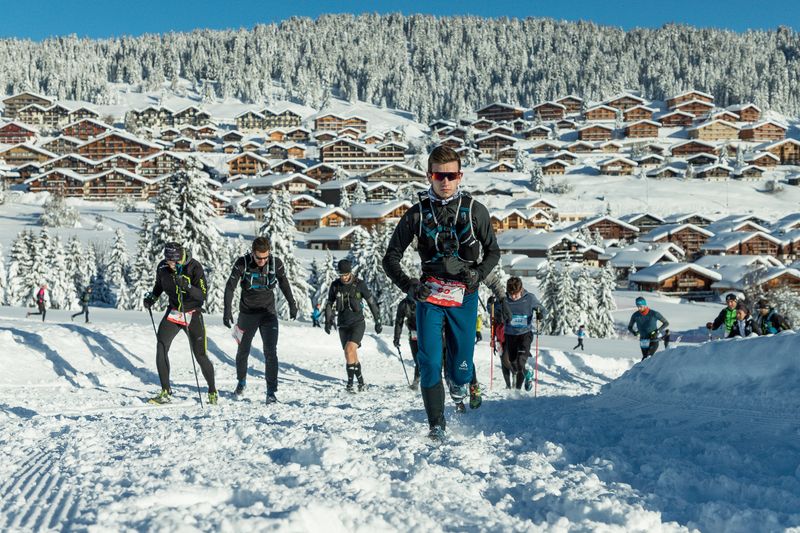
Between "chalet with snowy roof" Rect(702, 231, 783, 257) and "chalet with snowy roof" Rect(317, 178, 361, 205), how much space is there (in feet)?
141

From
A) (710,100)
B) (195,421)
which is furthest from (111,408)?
(710,100)

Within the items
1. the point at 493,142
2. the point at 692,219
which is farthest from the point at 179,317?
the point at 493,142

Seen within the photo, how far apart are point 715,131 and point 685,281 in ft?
259

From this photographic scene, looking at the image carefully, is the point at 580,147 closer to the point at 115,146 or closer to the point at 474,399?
Answer: the point at 115,146

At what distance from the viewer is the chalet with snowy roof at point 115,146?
11081 cm

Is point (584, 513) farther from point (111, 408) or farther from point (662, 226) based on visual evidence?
point (662, 226)

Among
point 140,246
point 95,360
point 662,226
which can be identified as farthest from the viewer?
point 662,226

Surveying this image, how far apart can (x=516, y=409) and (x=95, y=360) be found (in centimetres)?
944

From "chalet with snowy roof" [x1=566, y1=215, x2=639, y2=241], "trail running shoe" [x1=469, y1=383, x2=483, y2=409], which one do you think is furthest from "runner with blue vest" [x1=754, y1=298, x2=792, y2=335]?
"chalet with snowy roof" [x1=566, y1=215, x2=639, y2=241]

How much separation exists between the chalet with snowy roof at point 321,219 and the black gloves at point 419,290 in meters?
81.5

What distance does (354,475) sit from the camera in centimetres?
404

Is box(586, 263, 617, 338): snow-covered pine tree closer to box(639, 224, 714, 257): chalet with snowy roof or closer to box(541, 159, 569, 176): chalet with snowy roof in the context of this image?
box(639, 224, 714, 257): chalet with snowy roof

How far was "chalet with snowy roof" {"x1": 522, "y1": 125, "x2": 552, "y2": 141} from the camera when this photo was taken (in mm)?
140875

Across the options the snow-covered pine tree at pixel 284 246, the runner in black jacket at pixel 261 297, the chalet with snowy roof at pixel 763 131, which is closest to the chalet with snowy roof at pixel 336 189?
the snow-covered pine tree at pixel 284 246
